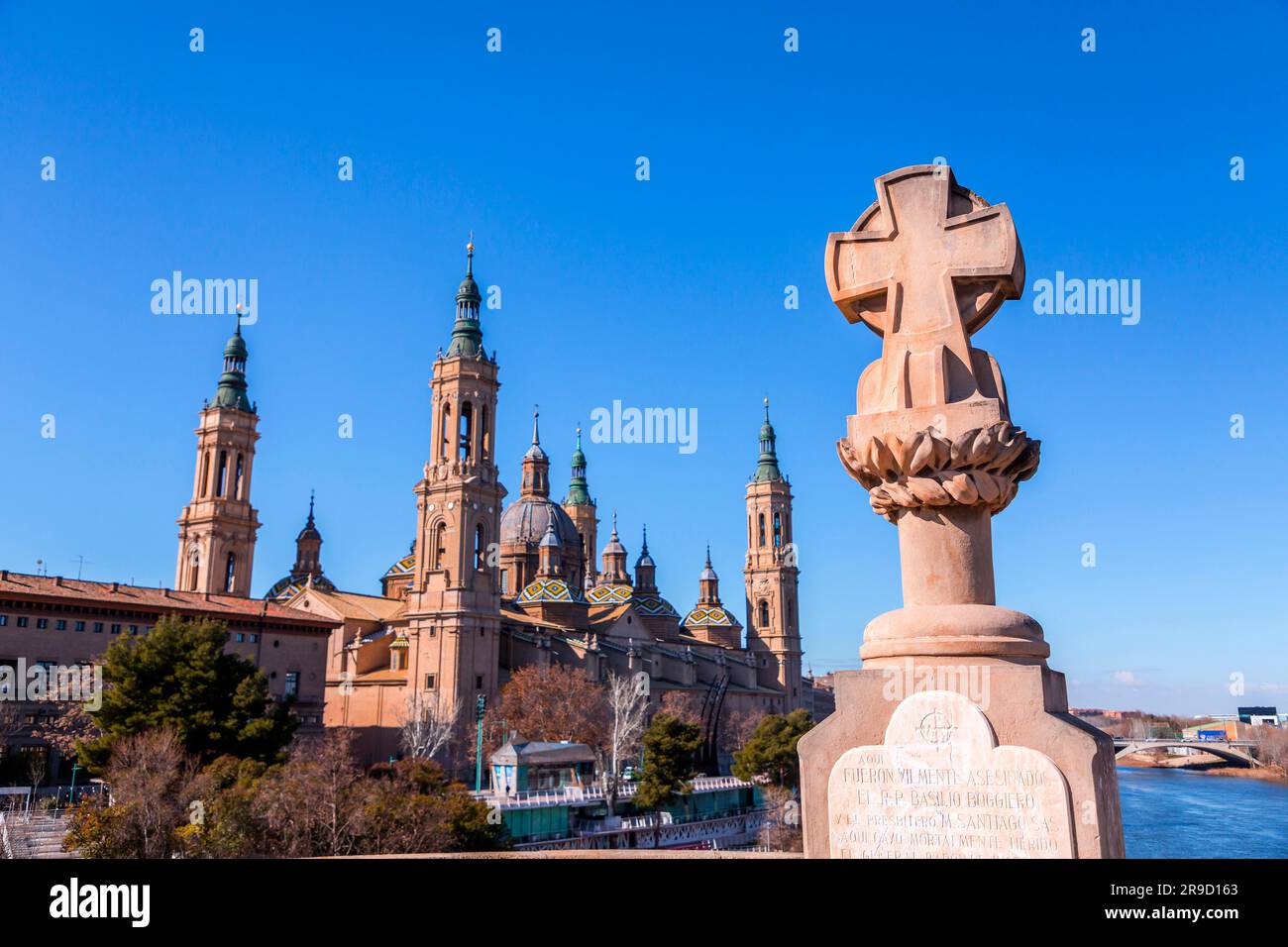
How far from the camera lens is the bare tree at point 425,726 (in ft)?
174

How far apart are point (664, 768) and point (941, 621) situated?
4162 centimetres

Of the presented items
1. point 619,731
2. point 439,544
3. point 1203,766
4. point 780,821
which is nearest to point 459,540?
point 439,544

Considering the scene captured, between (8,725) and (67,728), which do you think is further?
(67,728)

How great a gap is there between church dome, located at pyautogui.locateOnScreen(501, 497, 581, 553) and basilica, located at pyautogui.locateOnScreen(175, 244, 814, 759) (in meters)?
0.16

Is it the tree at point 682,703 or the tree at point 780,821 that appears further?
the tree at point 682,703

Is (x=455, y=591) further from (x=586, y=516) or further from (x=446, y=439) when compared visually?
(x=586, y=516)

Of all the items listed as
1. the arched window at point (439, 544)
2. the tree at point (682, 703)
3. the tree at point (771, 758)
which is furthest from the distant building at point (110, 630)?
the tree at point (682, 703)

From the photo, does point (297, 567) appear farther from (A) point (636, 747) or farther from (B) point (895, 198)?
(B) point (895, 198)

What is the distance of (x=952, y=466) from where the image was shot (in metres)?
7.41

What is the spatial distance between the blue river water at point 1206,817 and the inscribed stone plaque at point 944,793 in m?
31.6

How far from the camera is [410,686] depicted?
2490 inches
